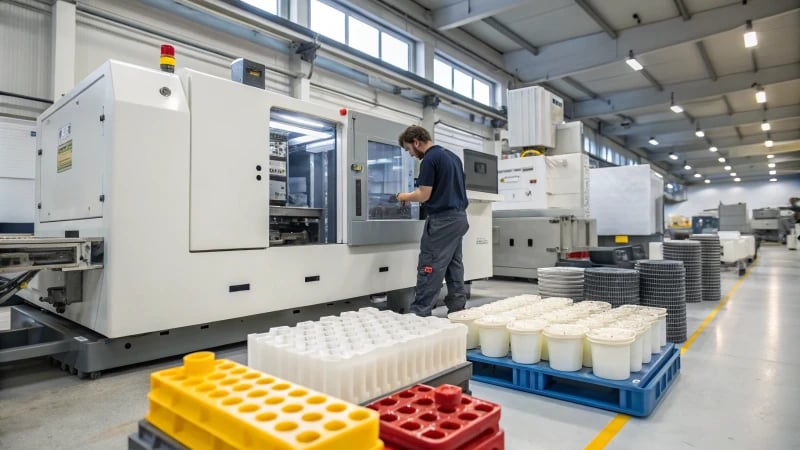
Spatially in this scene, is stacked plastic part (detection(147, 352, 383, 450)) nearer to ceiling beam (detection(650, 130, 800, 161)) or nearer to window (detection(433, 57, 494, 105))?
window (detection(433, 57, 494, 105))

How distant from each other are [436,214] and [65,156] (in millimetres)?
2689

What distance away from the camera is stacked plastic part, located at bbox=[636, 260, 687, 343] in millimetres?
3240

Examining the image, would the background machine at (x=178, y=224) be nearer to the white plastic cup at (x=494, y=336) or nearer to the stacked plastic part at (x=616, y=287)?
the white plastic cup at (x=494, y=336)

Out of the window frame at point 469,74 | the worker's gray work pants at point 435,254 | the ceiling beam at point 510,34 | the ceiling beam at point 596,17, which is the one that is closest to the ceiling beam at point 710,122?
the window frame at point 469,74

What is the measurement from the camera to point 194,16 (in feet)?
16.7

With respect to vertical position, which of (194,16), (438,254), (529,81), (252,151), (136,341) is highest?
(529,81)

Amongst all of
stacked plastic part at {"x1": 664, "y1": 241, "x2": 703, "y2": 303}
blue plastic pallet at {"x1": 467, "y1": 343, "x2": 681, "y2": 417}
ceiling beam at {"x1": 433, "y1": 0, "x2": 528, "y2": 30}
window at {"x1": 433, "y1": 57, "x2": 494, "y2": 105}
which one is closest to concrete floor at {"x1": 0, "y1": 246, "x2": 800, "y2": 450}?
blue plastic pallet at {"x1": 467, "y1": 343, "x2": 681, "y2": 417}

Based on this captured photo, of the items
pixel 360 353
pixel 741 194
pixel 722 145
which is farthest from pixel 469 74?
pixel 741 194

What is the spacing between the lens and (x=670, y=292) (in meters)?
3.25

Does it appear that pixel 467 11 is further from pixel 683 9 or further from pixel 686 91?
pixel 686 91

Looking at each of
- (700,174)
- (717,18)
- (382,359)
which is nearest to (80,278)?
(382,359)

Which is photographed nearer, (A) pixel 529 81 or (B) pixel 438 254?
(B) pixel 438 254

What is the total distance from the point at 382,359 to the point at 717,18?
9.17 m

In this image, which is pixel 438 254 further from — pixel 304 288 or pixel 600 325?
pixel 600 325
